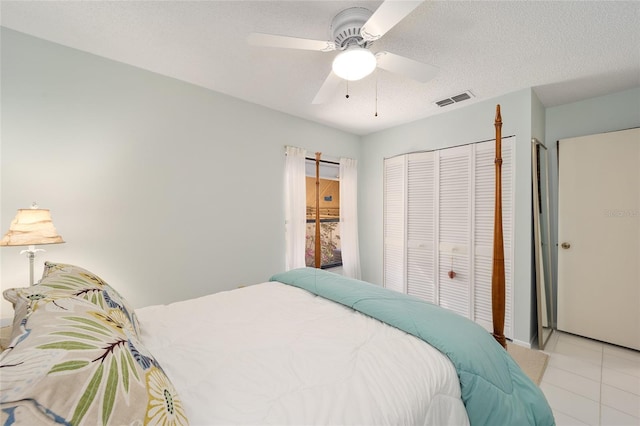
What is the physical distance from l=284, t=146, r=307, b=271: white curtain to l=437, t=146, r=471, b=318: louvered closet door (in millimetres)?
1681

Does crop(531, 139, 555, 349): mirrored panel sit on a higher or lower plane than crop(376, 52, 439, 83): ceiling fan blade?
lower

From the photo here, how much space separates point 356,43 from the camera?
5.33 feet

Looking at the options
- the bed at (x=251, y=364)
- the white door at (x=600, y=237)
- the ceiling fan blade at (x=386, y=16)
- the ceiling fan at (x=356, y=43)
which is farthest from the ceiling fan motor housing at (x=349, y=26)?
the white door at (x=600, y=237)

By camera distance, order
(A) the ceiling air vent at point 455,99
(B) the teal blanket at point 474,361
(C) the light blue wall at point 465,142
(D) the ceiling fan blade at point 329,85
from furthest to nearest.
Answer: (A) the ceiling air vent at point 455,99, (C) the light blue wall at point 465,142, (D) the ceiling fan blade at point 329,85, (B) the teal blanket at point 474,361

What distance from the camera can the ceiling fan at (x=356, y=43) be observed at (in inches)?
55.1

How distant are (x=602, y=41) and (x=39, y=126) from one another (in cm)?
397

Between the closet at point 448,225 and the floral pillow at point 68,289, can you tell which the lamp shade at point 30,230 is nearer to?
the floral pillow at point 68,289

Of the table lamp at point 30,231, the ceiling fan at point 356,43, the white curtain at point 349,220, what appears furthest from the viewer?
the white curtain at point 349,220

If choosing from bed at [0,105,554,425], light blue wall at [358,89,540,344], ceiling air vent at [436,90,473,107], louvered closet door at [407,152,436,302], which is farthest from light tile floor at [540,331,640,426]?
ceiling air vent at [436,90,473,107]

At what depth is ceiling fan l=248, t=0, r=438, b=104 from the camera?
4.59 feet

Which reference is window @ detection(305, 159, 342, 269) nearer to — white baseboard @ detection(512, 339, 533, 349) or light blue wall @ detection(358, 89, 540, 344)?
light blue wall @ detection(358, 89, 540, 344)

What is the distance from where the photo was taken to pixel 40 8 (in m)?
1.57

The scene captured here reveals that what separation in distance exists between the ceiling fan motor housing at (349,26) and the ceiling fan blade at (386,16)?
0.14 meters

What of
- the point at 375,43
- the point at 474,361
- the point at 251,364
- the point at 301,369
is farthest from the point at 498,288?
the point at 375,43
